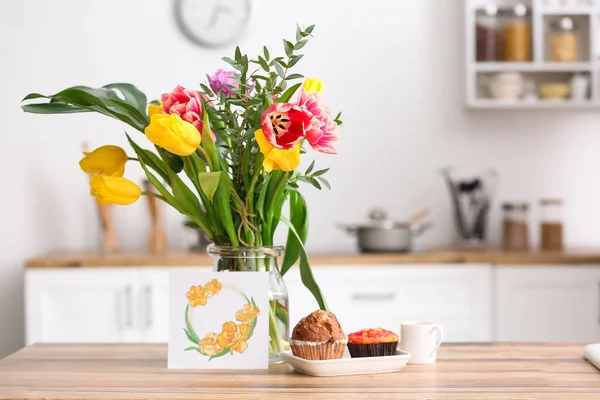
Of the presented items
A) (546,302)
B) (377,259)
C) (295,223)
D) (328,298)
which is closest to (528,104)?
(546,302)

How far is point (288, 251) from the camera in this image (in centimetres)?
164

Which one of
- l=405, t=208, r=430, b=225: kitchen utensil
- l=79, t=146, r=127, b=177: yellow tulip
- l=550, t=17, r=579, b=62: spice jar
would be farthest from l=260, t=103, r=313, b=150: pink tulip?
l=550, t=17, r=579, b=62: spice jar

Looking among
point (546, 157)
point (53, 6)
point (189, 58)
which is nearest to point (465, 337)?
point (546, 157)

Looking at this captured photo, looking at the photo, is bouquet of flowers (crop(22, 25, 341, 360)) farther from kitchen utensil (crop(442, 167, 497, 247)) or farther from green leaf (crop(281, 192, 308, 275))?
kitchen utensil (crop(442, 167, 497, 247))

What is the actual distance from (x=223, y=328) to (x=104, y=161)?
39 centimetres

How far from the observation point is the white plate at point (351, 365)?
1.40 meters

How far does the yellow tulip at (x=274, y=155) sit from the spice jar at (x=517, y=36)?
2.51 m

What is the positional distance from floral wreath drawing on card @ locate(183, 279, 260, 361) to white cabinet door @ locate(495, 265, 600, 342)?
2.01 meters

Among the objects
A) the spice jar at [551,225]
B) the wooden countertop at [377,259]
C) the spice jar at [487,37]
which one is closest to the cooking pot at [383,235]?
the wooden countertop at [377,259]

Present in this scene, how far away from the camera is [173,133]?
4.47ft

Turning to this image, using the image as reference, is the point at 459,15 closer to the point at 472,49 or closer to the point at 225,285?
the point at 472,49

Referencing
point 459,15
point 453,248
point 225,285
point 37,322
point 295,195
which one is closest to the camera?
point 225,285

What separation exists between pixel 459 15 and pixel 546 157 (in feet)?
2.59

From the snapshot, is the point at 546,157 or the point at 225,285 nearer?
the point at 225,285
